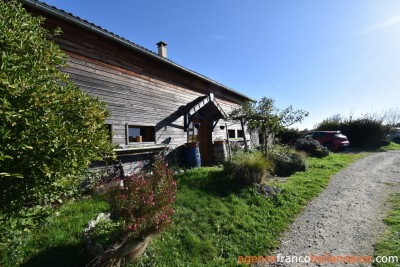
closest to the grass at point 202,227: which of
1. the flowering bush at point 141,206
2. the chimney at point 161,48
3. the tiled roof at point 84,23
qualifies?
the flowering bush at point 141,206

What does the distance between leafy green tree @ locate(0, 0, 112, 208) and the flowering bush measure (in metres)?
0.86

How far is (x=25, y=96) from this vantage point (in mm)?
2213

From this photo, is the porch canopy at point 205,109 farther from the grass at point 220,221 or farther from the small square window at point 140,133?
the grass at point 220,221

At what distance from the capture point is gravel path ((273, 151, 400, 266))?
4.13 metres

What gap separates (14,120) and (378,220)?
683cm

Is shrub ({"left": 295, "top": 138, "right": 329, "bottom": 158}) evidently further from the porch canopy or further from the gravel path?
the porch canopy

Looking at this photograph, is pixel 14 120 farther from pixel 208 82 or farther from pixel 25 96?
pixel 208 82

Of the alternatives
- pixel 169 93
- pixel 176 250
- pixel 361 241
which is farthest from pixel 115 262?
pixel 169 93

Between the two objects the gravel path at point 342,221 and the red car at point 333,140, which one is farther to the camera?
the red car at point 333,140

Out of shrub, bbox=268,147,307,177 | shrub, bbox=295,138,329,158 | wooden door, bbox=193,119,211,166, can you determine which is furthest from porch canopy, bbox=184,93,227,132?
shrub, bbox=295,138,329,158

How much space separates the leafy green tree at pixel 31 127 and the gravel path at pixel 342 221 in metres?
3.78

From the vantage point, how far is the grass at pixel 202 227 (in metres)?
3.55

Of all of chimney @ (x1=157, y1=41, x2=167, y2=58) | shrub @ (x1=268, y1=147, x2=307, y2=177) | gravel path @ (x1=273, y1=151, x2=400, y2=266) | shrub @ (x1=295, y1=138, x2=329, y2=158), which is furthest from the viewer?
shrub @ (x1=295, y1=138, x2=329, y2=158)

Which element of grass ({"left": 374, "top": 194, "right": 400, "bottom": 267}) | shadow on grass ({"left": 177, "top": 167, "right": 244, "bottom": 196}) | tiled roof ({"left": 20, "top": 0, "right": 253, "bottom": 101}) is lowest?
grass ({"left": 374, "top": 194, "right": 400, "bottom": 267})
